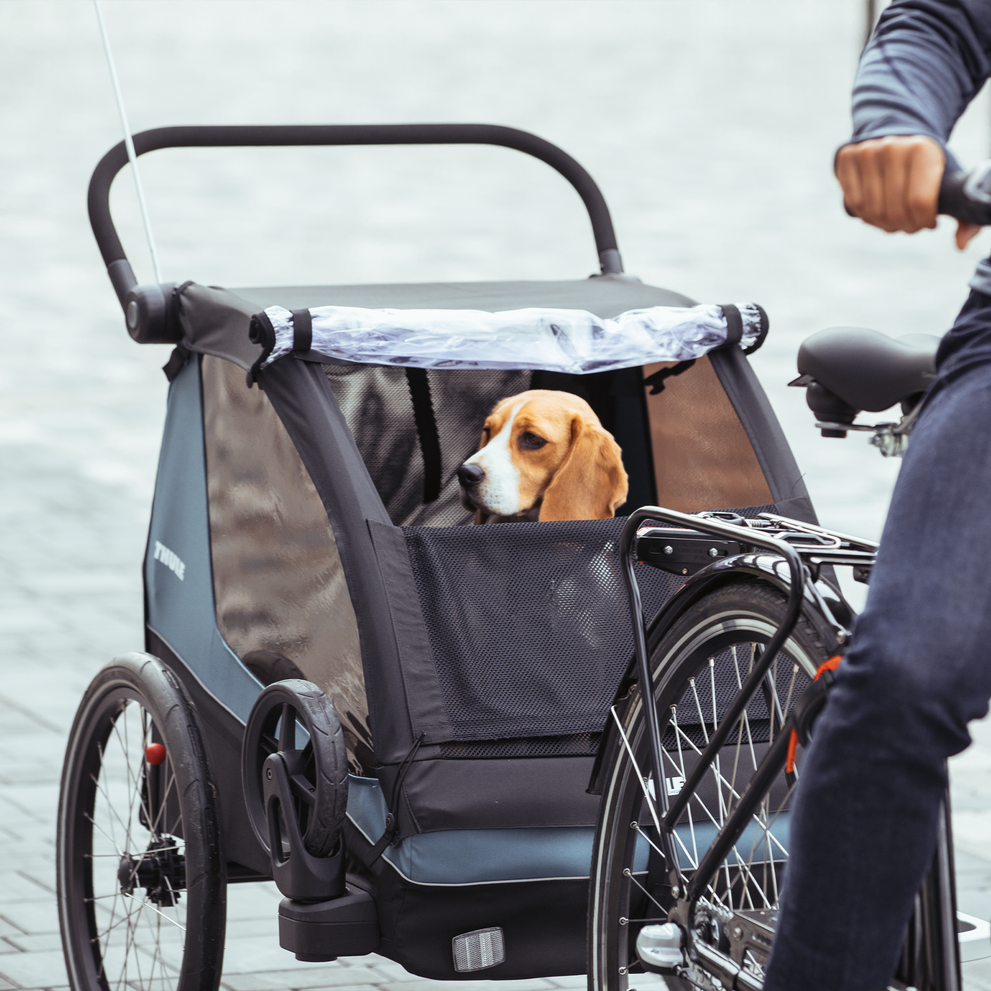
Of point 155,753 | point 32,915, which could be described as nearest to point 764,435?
point 155,753

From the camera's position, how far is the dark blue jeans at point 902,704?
1643 millimetres

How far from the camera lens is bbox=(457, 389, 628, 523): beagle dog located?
3.17 metres

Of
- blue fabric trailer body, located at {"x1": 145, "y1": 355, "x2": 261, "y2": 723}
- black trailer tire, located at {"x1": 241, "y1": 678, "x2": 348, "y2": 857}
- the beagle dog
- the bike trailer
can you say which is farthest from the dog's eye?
black trailer tire, located at {"x1": 241, "y1": 678, "x2": 348, "y2": 857}

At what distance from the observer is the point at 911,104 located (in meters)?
1.74

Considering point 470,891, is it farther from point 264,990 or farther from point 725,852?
point 264,990

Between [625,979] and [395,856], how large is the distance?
35 centimetres

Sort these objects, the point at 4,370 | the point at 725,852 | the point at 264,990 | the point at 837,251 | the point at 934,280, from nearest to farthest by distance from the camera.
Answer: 1. the point at 725,852
2. the point at 264,990
3. the point at 4,370
4. the point at 934,280
5. the point at 837,251

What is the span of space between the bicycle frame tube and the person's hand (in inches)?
17.8

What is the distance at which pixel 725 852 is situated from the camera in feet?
7.09

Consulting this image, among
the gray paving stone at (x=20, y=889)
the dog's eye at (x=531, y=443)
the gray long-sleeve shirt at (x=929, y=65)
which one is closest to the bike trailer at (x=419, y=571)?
the dog's eye at (x=531, y=443)

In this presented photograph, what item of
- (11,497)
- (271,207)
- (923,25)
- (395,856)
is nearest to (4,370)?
(11,497)

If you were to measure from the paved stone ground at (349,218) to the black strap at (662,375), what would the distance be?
117 cm

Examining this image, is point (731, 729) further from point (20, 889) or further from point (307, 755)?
point (20, 889)

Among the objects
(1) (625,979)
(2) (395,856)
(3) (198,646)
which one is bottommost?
(1) (625,979)
